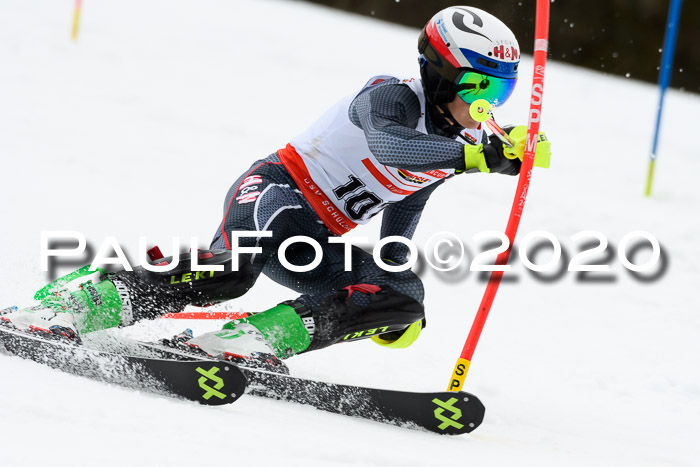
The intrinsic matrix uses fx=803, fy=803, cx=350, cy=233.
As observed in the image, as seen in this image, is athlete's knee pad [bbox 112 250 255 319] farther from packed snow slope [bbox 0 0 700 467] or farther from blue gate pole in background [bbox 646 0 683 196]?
blue gate pole in background [bbox 646 0 683 196]

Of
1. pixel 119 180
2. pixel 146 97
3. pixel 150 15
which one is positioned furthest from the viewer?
pixel 150 15

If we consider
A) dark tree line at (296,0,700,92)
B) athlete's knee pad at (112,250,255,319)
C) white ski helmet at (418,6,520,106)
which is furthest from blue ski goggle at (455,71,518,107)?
dark tree line at (296,0,700,92)

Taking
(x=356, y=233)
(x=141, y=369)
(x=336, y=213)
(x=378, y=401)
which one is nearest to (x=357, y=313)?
(x=378, y=401)

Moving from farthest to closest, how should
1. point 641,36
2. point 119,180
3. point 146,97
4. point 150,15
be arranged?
point 641,36 → point 150,15 → point 146,97 → point 119,180

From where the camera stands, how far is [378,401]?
2623 mm

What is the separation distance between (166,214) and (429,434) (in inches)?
131

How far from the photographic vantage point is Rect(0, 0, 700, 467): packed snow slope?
6.89 ft

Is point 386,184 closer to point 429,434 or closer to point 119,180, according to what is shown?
point 429,434

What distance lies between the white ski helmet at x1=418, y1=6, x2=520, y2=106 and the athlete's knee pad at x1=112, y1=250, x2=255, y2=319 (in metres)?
0.91

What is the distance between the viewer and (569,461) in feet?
8.23

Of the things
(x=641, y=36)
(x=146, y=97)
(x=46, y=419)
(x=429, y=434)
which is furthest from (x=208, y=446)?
(x=641, y=36)
